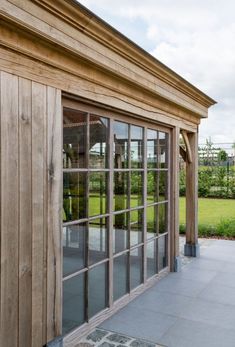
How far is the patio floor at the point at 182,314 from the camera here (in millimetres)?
2828

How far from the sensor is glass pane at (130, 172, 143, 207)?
12.2 ft

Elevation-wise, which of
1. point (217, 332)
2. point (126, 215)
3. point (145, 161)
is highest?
point (145, 161)

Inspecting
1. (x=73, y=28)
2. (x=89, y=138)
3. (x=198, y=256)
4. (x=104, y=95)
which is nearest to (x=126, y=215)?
(x=89, y=138)

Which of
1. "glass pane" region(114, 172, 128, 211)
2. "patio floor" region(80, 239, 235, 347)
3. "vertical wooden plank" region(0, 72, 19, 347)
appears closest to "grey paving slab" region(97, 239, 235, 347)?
"patio floor" region(80, 239, 235, 347)

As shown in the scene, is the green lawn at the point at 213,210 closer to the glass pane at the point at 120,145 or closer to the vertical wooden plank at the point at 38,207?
the glass pane at the point at 120,145

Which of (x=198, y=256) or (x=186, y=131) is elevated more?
(x=186, y=131)

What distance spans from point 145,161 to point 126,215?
682 mm

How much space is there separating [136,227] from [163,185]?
873 millimetres

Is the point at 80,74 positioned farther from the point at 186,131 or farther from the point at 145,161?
the point at 186,131

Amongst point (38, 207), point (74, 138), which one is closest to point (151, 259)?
point (74, 138)

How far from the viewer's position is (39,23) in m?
2.04

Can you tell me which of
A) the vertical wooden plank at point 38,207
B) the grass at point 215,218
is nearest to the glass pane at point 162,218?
the vertical wooden plank at point 38,207

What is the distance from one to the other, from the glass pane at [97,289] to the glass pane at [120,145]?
96cm

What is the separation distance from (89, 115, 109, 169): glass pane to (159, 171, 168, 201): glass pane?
134 centimetres
